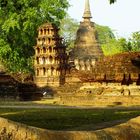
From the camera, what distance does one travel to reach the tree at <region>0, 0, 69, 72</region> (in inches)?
1967

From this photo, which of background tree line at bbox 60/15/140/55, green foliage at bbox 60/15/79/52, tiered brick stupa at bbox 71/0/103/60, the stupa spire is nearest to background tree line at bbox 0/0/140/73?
tiered brick stupa at bbox 71/0/103/60

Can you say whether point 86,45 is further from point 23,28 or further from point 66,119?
point 66,119

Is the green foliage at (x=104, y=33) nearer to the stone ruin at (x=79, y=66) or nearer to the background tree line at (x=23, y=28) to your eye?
the stone ruin at (x=79, y=66)

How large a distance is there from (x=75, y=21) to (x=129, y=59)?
70.6 meters

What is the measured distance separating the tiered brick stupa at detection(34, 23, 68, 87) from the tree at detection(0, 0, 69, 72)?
2999mm

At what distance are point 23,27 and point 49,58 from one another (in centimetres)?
507

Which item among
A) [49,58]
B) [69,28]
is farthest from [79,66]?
[69,28]

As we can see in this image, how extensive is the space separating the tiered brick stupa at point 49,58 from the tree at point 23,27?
2999mm

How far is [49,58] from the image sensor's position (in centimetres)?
4778

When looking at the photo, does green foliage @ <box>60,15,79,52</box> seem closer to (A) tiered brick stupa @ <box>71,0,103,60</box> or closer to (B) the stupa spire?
(B) the stupa spire

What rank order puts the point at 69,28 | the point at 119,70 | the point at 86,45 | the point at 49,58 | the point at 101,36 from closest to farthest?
the point at 119,70 → the point at 49,58 → the point at 86,45 → the point at 69,28 → the point at 101,36

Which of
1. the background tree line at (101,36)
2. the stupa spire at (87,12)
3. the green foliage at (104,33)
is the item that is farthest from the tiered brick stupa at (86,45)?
the green foliage at (104,33)

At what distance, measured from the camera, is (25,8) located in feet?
167

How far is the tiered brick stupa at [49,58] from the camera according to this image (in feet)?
155
